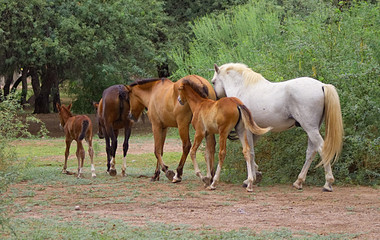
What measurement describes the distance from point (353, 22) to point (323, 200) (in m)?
4.37

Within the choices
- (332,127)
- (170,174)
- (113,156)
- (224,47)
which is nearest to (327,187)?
(332,127)

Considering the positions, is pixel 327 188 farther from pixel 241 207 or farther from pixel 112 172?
pixel 112 172

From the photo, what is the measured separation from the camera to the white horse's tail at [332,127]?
9719mm

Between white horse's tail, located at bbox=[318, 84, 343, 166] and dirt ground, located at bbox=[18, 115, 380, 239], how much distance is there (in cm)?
65

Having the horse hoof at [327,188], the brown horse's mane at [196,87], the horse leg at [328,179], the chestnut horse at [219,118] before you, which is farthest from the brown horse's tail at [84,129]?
the horse hoof at [327,188]

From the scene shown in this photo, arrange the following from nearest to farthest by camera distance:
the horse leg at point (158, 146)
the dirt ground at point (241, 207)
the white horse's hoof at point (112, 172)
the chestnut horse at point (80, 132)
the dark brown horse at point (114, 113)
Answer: the dirt ground at point (241, 207) → the horse leg at point (158, 146) → the chestnut horse at point (80, 132) → the white horse's hoof at point (112, 172) → the dark brown horse at point (114, 113)

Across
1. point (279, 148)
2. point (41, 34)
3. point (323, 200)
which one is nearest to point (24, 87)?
point (41, 34)

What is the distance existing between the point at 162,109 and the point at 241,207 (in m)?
3.39

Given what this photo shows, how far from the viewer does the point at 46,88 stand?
98.9ft

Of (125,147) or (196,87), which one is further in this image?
(125,147)

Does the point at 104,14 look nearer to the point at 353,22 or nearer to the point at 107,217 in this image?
the point at 353,22

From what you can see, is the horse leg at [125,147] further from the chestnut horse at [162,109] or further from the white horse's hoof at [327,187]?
the white horse's hoof at [327,187]

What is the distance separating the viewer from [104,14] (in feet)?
78.5

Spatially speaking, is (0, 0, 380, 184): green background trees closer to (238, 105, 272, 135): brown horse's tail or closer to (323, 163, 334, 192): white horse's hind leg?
(323, 163, 334, 192): white horse's hind leg
